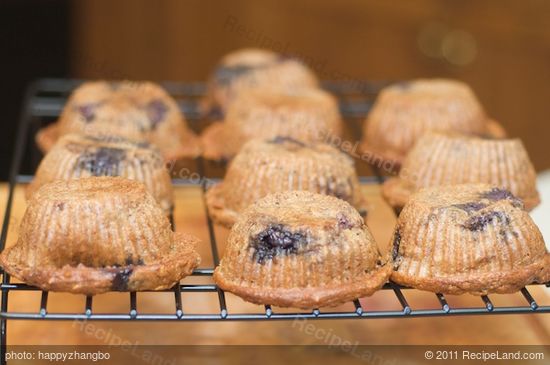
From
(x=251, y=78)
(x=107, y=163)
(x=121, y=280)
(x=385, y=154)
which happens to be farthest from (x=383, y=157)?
(x=121, y=280)

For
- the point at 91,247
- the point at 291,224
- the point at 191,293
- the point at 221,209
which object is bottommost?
the point at 191,293

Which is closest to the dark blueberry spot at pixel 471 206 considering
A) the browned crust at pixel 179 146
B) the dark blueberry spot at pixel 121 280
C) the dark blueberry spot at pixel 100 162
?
the dark blueberry spot at pixel 121 280

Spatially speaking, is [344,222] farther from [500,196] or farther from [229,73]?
[229,73]

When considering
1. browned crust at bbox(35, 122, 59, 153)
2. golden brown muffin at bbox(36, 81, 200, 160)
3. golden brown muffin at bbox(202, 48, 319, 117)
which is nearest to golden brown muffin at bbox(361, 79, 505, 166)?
golden brown muffin at bbox(202, 48, 319, 117)

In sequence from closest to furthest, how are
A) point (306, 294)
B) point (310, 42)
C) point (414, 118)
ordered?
point (306, 294) < point (414, 118) < point (310, 42)

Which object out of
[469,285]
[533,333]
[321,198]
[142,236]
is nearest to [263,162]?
[321,198]
